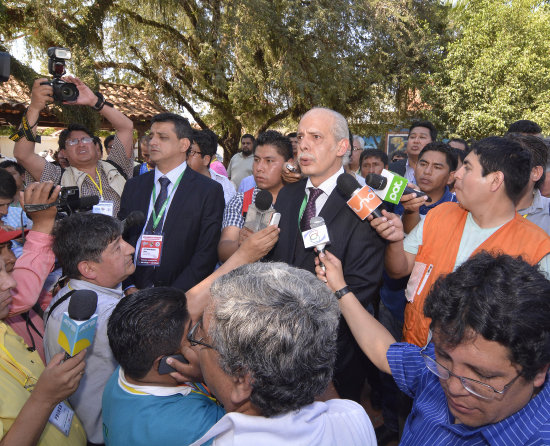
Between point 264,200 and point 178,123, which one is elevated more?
point 178,123

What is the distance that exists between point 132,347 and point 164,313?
6.7 inches

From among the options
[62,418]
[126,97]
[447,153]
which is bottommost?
[62,418]

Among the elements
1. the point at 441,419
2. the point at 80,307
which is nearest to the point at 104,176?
the point at 80,307

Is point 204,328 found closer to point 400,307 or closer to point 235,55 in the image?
point 400,307

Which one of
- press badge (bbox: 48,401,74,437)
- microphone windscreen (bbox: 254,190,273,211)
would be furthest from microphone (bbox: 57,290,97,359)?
microphone windscreen (bbox: 254,190,273,211)

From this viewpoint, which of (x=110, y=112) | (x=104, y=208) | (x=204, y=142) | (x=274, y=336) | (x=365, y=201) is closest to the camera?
(x=274, y=336)

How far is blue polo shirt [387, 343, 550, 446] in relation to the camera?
1164 millimetres

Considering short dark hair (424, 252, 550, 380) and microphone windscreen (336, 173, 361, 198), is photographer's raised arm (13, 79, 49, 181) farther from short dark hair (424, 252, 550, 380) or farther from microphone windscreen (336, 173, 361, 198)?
short dark hair (424, 252, 550, 380)

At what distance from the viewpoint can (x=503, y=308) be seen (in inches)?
44.8

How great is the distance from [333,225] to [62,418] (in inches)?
64.6

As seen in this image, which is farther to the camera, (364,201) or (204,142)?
(204,142)

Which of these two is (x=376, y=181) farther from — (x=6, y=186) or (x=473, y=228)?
(x=6, y=186)

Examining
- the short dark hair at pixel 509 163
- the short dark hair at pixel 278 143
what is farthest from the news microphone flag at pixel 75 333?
the short dark hair at pixel 278 143

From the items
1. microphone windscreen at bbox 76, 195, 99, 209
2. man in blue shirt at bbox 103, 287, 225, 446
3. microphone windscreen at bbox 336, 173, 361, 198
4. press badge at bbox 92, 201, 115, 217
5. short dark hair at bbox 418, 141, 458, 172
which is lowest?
man in blue shirt at bbox 103, 287, 225, 446
